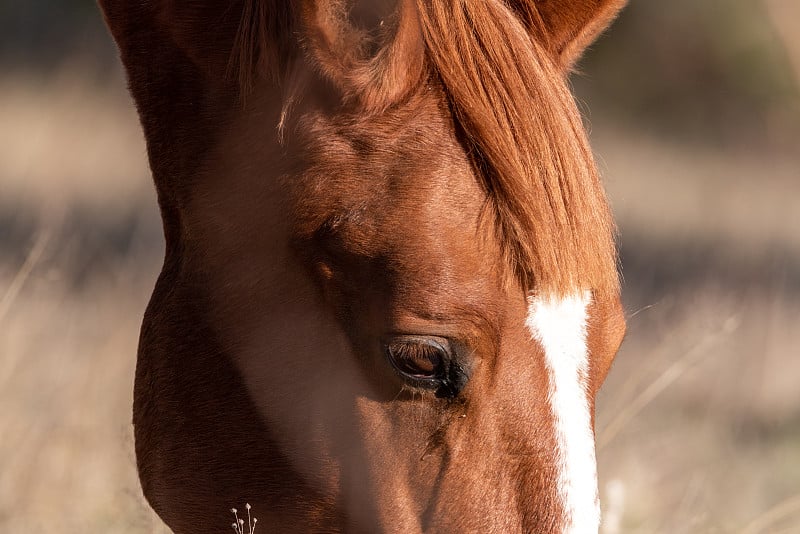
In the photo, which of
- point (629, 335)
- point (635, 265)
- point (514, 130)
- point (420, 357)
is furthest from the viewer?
point (635, 265)

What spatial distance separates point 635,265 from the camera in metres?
6.65

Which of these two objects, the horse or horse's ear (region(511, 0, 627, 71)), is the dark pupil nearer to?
the horse

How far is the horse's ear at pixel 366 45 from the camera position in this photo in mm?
1616

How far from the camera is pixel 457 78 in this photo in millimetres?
1677

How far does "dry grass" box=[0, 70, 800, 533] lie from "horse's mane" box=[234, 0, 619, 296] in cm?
60

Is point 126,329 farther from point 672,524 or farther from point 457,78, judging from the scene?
point 457,78

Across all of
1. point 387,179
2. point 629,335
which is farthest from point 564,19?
point 629,335

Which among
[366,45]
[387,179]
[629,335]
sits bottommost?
[629,335]

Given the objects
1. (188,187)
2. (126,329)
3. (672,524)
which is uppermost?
(188,187)

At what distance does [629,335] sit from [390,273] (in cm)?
381

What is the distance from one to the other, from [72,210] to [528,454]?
4.99m

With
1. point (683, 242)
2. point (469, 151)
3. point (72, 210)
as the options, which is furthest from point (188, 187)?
point (683, 242)

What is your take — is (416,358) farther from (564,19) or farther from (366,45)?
(564,19)

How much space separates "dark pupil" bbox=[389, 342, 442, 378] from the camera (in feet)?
5.13
